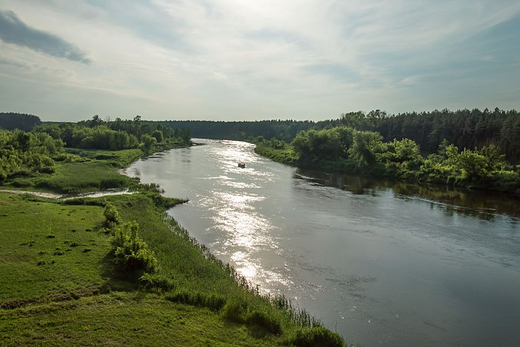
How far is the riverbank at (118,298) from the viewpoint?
35.4 feet

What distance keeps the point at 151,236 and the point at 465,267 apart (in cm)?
2084

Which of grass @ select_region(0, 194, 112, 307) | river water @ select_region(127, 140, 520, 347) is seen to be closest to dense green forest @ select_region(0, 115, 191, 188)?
river water @ select_region(127, 140, 520, 347)

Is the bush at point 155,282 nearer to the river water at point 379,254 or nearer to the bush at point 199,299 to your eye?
the bush at point 199,299

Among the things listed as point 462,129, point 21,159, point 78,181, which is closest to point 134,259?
point 78,181

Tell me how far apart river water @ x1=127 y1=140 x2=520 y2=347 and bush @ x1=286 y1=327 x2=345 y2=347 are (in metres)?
2.26

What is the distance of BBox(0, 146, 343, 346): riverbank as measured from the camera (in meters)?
10.8

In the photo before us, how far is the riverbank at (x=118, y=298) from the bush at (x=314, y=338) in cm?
3

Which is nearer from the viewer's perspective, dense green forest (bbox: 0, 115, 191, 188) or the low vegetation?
the low vegetation

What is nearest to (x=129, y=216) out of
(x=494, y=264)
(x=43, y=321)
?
(x=43, y=321)

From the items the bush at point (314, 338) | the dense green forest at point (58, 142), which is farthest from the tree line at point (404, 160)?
the dense green forest at point (58, 142)

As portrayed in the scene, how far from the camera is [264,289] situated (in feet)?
57.1

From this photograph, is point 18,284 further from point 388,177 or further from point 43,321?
point 388,177

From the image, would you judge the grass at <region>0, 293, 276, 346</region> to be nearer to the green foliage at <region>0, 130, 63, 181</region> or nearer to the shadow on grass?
the shadow on grass

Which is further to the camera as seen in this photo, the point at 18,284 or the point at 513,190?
the point at 513,190
